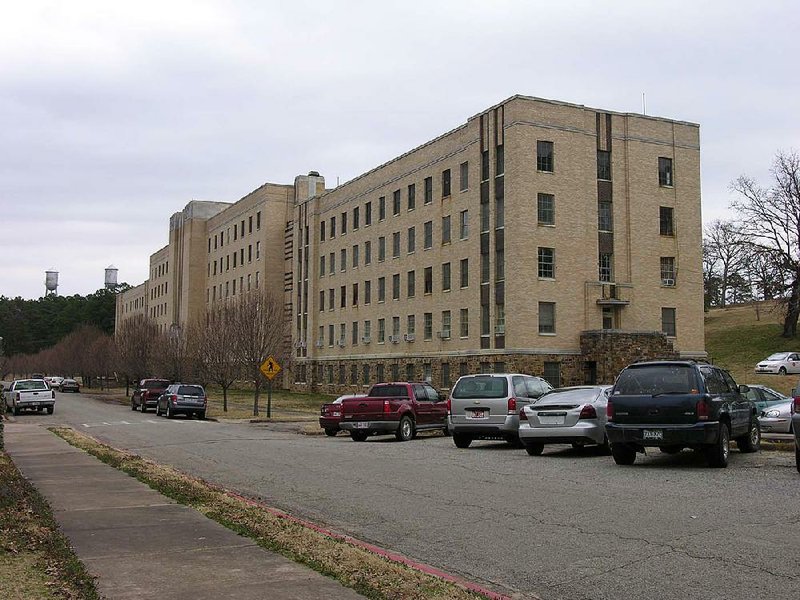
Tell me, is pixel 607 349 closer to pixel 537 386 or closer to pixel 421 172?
pixel 421 172

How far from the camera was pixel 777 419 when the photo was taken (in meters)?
22.5

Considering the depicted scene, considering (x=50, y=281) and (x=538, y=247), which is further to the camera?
(x=50, y=281)

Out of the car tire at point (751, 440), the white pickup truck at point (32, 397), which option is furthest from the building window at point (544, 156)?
the car tire at point (751, 440)

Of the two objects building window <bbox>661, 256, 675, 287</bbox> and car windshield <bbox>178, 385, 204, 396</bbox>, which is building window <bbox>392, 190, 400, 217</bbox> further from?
car windshield <bbox>178, 385, 204, 396</bbox>

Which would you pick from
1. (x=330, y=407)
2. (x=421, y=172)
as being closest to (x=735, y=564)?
(x=330, y=407)

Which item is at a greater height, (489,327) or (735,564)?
(489,327)

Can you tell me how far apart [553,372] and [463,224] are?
1035 centimetres

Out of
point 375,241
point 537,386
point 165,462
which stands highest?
point 375,241

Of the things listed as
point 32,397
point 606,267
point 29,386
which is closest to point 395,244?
point 606,267

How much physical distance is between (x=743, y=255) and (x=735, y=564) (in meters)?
65.9

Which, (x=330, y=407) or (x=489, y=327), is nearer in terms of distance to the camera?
(x=330, y=407)

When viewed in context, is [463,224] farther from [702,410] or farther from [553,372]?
[702,410]

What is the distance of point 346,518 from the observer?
10.6m

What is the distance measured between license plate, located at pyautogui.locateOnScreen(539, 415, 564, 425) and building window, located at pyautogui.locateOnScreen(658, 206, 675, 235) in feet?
118
